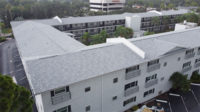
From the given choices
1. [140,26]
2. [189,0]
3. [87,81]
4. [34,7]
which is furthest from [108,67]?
[189,0]

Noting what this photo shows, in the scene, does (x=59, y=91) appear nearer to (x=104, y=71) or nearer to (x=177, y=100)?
(x=104, y=71)

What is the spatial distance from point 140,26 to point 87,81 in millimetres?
50181

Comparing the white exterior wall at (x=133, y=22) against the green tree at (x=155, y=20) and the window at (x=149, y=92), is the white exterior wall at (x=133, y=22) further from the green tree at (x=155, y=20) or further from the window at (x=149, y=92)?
the window at (x=149, y=92)

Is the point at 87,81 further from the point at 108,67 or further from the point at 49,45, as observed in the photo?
the point at 49,45

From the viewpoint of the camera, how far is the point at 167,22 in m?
66.2

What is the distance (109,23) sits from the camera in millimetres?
56844

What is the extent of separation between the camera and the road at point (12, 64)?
102 ft

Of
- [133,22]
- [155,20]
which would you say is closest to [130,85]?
[133,22]

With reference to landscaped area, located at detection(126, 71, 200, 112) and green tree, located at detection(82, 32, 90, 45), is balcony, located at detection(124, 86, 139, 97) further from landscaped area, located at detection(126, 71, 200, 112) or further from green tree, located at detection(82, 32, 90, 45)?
green tree, located at detection(82, 32, 90, 45)

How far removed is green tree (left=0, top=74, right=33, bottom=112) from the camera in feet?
34.5

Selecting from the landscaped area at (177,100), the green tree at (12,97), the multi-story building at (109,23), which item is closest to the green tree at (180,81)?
the landscaped area at (177,100)

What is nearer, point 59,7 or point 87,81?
point 87,81

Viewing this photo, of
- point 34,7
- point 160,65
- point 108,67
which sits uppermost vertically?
point 34,7

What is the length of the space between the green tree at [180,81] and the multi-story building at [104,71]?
→ 34.6 inches
